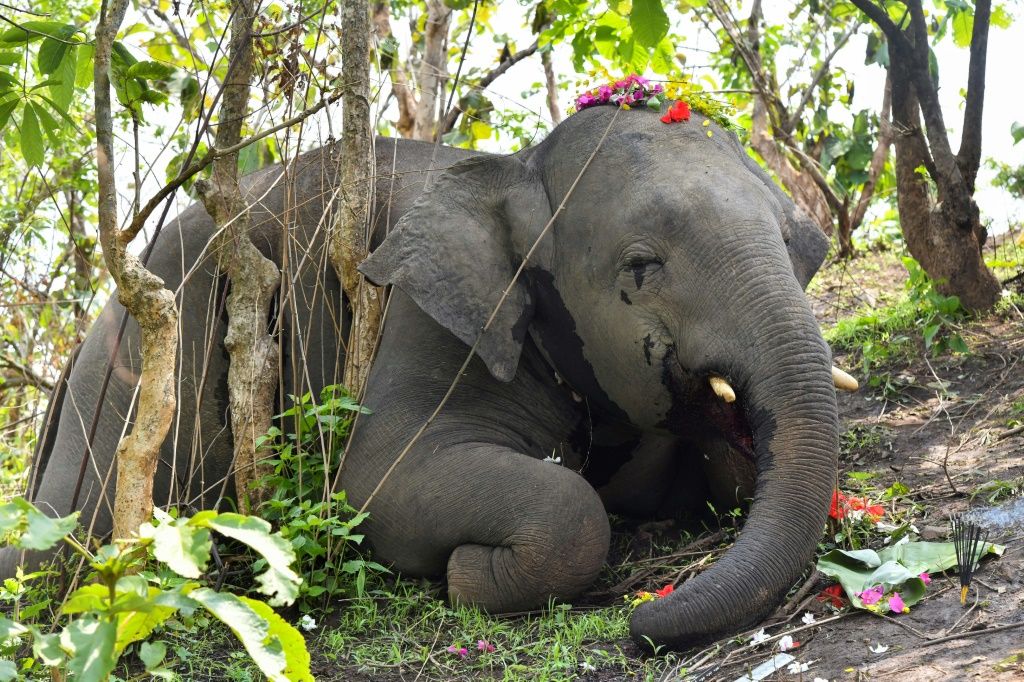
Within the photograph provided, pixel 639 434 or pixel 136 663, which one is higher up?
pixel 639 434

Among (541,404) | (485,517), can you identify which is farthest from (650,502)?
(485,517)

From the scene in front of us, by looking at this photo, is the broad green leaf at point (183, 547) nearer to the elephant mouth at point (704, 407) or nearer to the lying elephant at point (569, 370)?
the lying elephant at point (569, 370)

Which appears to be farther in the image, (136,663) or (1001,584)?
(136,663)

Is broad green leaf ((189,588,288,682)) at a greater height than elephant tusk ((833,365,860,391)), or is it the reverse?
elephant tusk ((833,365,860,391))

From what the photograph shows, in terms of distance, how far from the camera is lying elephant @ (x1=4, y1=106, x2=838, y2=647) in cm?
398

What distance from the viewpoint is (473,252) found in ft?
15.8

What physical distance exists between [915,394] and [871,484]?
4.13 feet

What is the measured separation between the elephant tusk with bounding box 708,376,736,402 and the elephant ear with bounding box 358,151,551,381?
0.92m

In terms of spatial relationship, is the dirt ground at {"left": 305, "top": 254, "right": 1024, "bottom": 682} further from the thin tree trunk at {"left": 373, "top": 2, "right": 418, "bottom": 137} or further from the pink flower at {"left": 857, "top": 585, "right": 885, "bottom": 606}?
the thin tree trunk at {"left": 373, "top": 2, "right": 418, "bottom": 137}

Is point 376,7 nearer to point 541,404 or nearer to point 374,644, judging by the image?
point 541,404

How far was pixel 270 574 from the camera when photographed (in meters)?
2.42

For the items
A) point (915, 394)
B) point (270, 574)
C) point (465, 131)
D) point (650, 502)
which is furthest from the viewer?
point (465, 131)

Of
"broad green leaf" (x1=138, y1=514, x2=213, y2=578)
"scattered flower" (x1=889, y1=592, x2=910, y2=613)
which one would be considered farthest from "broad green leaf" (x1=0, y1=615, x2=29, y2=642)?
"scattered flower" (x1=889, y1=592, x2=910, y2=613)

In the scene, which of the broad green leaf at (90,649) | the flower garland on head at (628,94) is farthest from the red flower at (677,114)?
the broad green leaf at (90,649)
